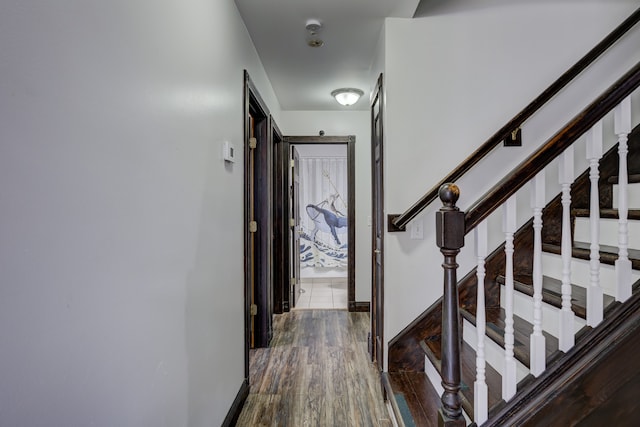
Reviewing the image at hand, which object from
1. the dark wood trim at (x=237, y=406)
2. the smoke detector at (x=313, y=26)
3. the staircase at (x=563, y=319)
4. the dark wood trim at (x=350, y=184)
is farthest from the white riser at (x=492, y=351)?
the dark wood trim at (x=350, y=184)

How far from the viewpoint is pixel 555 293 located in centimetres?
166

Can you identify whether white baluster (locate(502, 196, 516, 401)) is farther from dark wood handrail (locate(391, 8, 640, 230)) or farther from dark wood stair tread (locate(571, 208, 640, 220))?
dark wood handrail (locate(391, 8, 640, 230))

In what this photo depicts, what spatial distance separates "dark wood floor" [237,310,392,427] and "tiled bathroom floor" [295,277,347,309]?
818 millimetres

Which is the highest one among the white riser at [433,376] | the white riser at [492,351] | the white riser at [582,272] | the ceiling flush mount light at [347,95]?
the ceiling flush mount light at [347,95]

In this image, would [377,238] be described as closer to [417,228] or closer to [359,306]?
[417,228]

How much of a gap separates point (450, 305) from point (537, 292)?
0.29 meters

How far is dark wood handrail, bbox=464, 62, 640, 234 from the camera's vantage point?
3.98ft

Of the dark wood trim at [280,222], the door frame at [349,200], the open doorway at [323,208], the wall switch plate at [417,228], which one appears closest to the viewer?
the wall switch plate at [417,228]

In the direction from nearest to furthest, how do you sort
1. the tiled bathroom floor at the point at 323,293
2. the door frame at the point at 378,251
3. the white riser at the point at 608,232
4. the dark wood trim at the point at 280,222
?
the white riser at the point at 608,232 → the door frame at the point at 378,251 → the dark wood trim at the point at 280,222 → the tiled bathroom floor at the point at 323,293

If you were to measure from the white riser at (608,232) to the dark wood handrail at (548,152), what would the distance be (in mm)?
760

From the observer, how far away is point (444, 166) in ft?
7.47

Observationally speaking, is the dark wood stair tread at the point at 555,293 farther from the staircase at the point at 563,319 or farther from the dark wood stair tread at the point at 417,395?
the dark wood stair tread at the point at 417,395

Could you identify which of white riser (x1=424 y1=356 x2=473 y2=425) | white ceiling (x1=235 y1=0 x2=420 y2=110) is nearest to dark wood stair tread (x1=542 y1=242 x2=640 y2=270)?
white riser (x1=424 y1=356 x2=473 y2=425)

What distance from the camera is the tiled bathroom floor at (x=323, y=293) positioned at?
4594 millimetres
